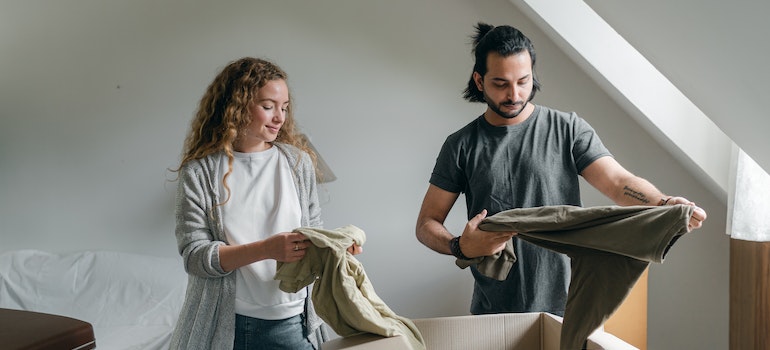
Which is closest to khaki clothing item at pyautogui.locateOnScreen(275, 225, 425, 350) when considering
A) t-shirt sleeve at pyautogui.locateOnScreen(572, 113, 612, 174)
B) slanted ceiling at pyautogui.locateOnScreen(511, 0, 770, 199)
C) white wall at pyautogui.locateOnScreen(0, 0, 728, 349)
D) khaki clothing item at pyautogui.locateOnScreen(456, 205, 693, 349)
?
khaki clothing item at pyautogui.locateOnScreen(456, 205, 693, 349)

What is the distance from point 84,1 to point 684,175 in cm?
288

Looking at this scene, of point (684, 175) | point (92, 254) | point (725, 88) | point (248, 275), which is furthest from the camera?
point (92, 254)

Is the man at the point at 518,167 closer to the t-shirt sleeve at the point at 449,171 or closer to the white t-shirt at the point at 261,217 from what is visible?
the t-shirt sleeve at the point at 449,171

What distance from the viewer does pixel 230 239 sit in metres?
1.76

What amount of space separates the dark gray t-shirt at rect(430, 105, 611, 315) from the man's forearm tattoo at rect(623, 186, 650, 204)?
130 mm

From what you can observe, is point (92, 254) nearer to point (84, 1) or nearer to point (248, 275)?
point (84, 1)

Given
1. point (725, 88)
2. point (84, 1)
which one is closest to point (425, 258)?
point (84, 1)

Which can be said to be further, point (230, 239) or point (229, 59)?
point (229, 59)

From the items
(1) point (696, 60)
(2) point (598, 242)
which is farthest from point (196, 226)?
(1) point (696, 60)

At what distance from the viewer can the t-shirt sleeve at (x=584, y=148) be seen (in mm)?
1857

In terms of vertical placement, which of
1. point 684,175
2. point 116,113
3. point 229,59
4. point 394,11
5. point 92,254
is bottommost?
point 92,254

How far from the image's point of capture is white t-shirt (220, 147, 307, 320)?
1.74 m

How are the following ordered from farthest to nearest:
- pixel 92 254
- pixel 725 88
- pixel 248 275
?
pixel 92 254, pixel 248 275, pixel 725 88

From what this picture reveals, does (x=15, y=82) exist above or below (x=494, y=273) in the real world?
above
